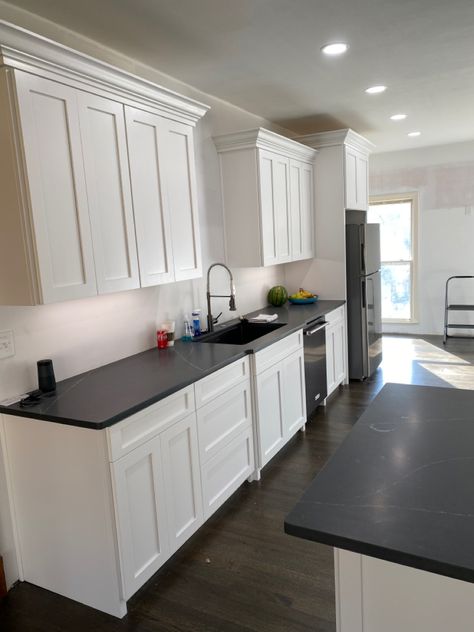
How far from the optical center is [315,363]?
3.93 metres

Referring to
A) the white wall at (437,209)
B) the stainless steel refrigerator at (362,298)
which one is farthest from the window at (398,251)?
the stainless steel refrigerator at (362,298)

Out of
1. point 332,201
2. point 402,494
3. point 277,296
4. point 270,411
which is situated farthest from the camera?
point 332,201

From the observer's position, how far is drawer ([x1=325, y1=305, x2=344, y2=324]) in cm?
432

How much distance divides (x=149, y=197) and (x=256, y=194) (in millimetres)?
1353

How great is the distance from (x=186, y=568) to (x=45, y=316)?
133 cm

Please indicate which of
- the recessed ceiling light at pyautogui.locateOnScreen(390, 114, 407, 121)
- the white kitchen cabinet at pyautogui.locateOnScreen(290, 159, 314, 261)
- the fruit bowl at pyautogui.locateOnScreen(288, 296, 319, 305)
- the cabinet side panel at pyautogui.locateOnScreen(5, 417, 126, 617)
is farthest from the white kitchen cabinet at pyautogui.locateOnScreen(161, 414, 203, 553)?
the recessed ceiling light at pyautogui.locateOnScreen(390, 114, 407, 121)

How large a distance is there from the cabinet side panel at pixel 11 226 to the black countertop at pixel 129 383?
452mm

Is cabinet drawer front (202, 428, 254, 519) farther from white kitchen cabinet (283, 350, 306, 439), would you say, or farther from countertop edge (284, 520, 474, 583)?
countertop edge (284, 520, 474, 583)

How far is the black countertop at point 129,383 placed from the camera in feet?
6.30

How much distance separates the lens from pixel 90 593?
2.02 metres

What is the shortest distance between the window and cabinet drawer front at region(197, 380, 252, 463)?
466 centimetres

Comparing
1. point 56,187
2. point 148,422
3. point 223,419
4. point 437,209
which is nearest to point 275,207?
point 223,419

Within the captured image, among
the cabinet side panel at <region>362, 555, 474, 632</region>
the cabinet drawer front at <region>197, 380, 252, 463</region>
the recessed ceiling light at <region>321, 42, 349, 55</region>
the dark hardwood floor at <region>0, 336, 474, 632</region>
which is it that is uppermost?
the recessed ceiling light at <region>321, 42, 349, 55</region>

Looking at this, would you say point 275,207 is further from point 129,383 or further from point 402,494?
point 402,494
